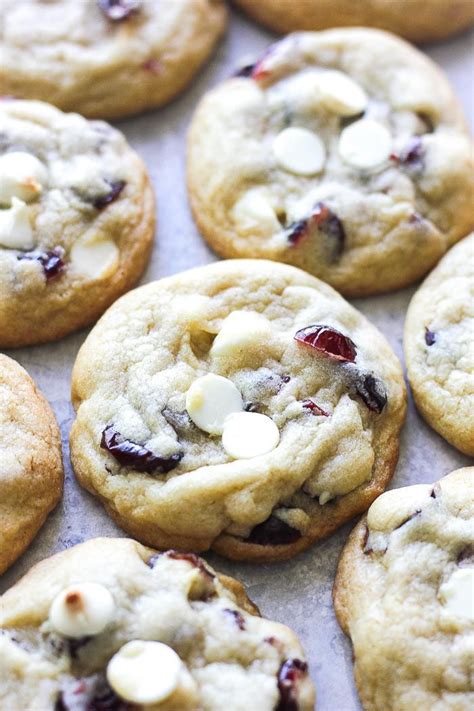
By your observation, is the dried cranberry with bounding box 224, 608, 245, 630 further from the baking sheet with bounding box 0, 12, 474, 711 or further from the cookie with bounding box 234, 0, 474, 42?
the cookie with bounding box 234, 0, 474, 42

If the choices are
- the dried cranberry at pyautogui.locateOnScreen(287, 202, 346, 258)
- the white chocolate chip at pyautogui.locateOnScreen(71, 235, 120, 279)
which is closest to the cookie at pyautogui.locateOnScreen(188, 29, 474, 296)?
the dried cranberry at pyautogui.locateOnScreen(287, 202, 346, 258)

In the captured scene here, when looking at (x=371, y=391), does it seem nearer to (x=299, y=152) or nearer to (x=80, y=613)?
(x=299, y=152)

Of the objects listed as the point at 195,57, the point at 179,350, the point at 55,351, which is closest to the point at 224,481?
the point at 179,350

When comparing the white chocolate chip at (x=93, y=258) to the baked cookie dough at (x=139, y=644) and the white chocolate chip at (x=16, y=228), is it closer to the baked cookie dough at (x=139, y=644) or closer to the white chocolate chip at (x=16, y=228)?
the white chocolate chip at (x=16, y=228)

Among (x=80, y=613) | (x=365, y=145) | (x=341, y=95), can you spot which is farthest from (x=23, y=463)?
(x=341, y=95)

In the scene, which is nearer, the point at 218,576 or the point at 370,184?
the point at 218,576

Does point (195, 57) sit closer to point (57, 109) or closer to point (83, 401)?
point (57, 109)

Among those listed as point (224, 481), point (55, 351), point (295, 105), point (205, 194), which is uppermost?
point (295, 105)
